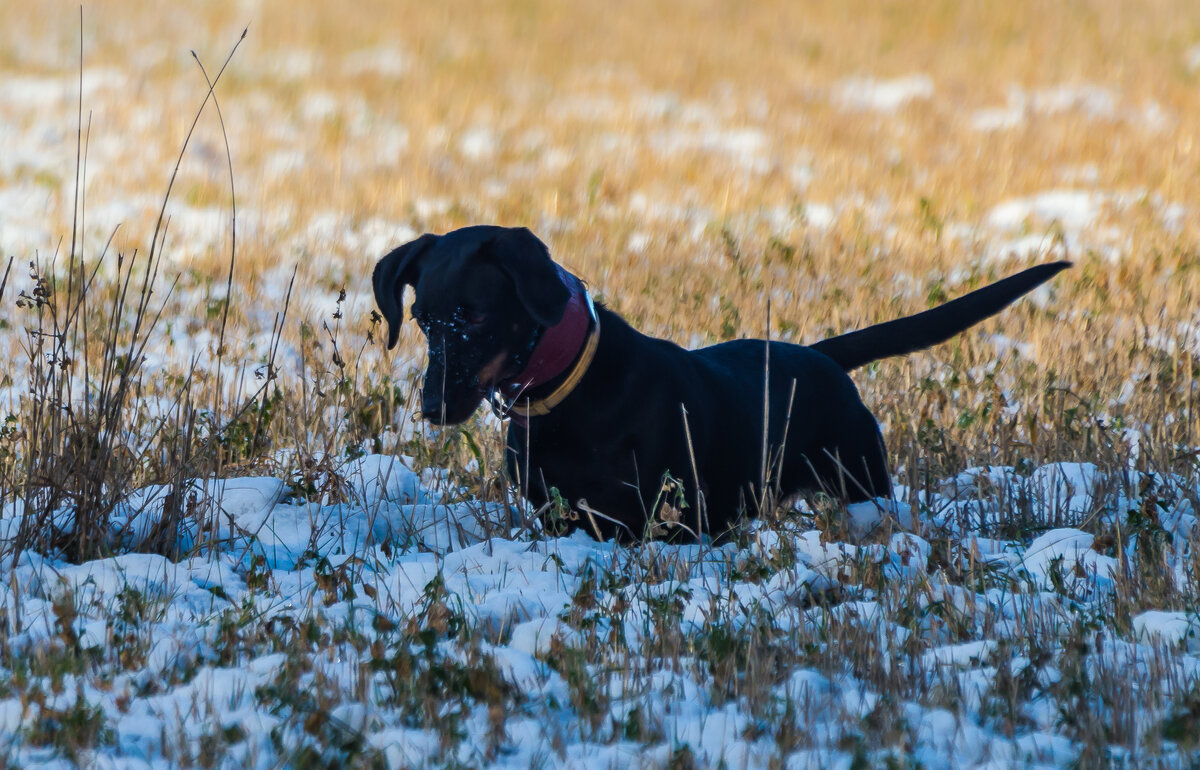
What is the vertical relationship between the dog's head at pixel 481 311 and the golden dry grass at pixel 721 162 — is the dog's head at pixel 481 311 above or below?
below

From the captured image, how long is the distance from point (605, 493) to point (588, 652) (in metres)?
1.10

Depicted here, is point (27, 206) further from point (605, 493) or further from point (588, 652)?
point (588, 652)

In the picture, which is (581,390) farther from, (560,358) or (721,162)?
(721,162)

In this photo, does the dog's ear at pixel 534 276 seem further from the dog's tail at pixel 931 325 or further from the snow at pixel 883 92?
the snow at pixel 883 92

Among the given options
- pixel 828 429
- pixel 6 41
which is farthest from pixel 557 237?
pixel 6 41

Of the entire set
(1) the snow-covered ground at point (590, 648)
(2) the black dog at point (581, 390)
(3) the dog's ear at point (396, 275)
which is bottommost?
(1) the snow-covered ground at point (590, 648)

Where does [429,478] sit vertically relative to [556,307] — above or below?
below

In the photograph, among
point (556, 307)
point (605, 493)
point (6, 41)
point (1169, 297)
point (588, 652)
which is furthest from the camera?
point (6, 41)

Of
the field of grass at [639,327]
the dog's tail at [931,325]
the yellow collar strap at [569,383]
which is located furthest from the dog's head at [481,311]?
the dog's tail at [931,325]

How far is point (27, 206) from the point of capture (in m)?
11.7

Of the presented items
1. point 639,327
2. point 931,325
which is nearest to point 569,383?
point 931,325

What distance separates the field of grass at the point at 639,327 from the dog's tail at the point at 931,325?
425mm

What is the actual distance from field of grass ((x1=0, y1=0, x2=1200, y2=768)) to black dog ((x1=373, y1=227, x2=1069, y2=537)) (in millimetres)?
219

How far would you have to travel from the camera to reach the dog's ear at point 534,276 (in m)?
3.79
